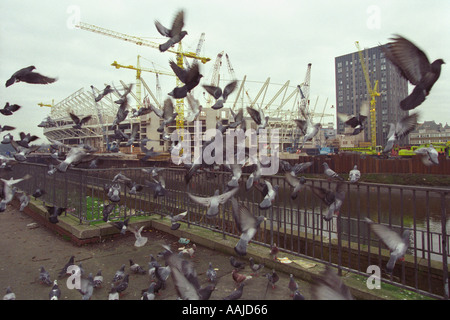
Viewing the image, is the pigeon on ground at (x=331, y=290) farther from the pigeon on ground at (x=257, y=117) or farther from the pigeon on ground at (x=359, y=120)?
the pigeon on ground at (x=257, y=117)

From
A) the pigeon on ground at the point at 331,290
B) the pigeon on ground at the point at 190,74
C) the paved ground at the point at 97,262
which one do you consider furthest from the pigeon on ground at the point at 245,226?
the pigeon on ground at the point at 190,74

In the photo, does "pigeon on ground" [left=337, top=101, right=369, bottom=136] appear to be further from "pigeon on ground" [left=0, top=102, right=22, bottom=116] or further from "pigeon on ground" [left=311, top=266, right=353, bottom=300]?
"pigeon on ground" [left=0, top=102, right=22, bottom=116]

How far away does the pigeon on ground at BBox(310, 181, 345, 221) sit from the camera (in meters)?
4.10

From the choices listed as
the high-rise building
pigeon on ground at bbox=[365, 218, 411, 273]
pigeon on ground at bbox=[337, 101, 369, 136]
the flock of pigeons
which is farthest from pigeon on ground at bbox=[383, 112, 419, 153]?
the high-rise building

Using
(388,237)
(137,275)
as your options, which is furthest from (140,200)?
(388,237)

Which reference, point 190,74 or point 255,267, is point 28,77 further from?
point 255,267

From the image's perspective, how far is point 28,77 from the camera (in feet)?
17.3

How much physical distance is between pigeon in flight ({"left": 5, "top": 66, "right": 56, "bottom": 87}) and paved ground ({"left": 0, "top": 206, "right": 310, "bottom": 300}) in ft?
10.6

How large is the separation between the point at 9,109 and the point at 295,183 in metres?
5.86

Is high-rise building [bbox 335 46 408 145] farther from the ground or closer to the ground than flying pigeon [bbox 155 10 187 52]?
farther from the ground

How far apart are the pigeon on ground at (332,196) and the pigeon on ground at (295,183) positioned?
21 cm

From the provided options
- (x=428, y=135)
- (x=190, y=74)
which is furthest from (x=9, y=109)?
(x=428, y=135)
